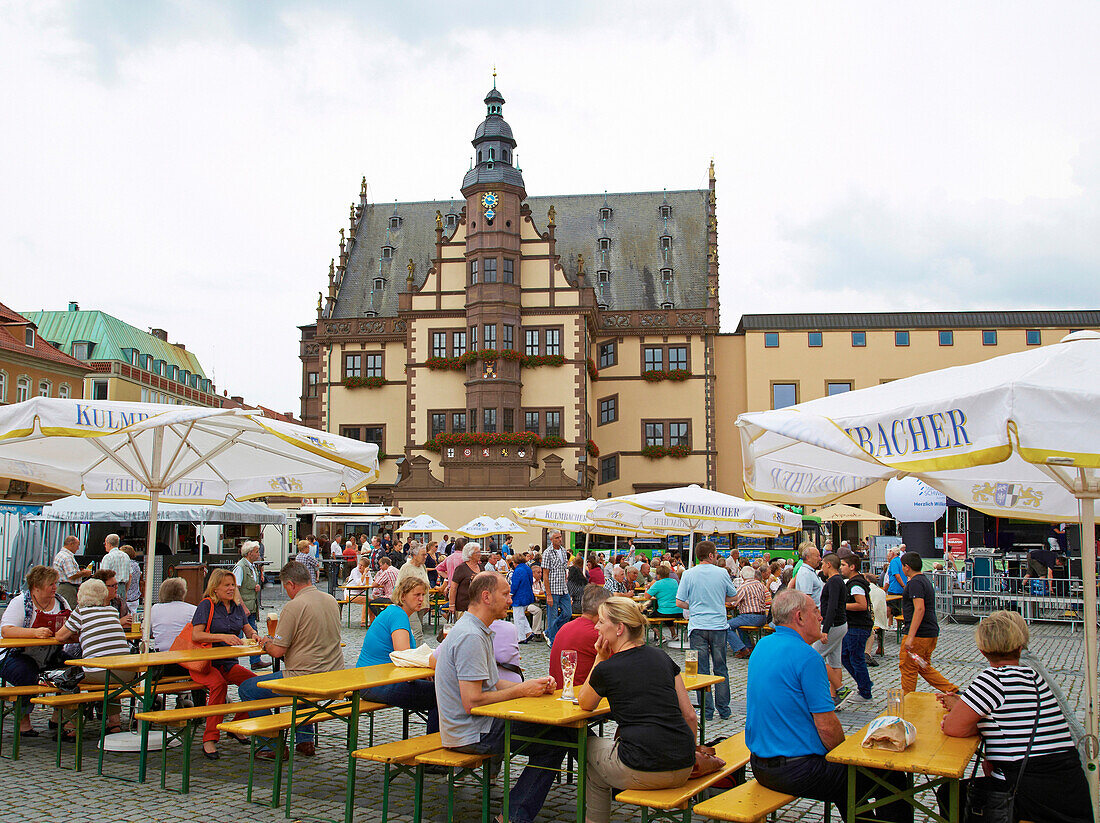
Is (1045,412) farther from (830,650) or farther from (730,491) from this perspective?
(730,491)

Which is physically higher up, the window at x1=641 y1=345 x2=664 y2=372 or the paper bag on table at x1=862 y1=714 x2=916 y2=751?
the window at x1=641 y1=345 x2=664 y2=372

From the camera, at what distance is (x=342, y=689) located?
6.61 meters

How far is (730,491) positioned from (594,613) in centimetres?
4084

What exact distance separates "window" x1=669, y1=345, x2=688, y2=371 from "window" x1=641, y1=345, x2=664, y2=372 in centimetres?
46

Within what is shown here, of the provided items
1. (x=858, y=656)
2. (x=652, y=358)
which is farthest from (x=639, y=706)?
(x=652, y=358)

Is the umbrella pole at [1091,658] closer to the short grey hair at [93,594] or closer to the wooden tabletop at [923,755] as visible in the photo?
the wooden tabletop at [923,755]

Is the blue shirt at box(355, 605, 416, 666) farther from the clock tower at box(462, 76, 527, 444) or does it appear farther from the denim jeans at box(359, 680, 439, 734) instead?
the clock tower at box(462, 76, 527, 444)

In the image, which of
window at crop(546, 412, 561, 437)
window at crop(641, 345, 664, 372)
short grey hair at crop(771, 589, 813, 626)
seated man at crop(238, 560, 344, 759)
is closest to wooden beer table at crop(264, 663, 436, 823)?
seated man at crop(238, 560, 344, 759)

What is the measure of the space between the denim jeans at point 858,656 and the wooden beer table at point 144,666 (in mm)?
7119

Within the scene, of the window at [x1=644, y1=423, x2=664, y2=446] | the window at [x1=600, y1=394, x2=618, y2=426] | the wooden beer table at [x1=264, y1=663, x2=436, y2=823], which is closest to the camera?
the wooden beer table at [x1=264, y1=663, x2=436, y2=823]

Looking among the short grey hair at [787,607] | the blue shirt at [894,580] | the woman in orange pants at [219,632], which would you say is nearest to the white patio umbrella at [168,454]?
the woman in orange pants at [219,632]

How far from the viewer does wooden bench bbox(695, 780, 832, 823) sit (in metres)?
5.02

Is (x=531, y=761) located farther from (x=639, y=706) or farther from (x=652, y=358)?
(x=652, y=358)

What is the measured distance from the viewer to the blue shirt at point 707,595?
10.9m
